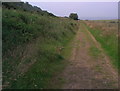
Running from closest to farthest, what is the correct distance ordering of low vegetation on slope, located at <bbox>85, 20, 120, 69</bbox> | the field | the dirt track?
the field → the dirt track → low vegetation on slope, located at <bbox>85, 20, 120, 69</bbox>

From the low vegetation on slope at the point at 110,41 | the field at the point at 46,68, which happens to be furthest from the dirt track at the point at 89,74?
the low vegetation on slope at the point at 110,41

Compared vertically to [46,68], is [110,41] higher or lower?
higher

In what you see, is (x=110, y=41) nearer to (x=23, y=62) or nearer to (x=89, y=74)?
(x=89, y=74)

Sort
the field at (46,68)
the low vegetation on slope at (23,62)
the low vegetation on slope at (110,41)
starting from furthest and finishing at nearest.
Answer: the low vegetation on slope at (110,41) → the field at (46,68) → the low vegetation on slope at (23,62)

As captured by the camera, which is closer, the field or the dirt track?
the field

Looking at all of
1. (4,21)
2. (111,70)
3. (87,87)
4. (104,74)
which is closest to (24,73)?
(87,87)

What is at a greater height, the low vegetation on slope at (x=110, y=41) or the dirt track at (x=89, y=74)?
the low vegetation on slope at (x=110, y=41)

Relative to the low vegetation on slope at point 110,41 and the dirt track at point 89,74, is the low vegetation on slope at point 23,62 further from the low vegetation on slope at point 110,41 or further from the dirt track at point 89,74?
the low vegetation on slope at point 110,41

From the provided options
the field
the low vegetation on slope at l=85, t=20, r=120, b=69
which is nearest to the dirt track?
the field

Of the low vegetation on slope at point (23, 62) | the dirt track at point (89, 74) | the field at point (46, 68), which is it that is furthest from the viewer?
the dirt track at point (89, 74)

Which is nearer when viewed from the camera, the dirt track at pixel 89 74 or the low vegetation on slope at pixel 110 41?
the dirt track at pixel 89 74

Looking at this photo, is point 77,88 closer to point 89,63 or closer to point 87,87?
point 87,87

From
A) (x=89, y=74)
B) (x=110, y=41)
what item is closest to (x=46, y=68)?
(x=89, y=74)

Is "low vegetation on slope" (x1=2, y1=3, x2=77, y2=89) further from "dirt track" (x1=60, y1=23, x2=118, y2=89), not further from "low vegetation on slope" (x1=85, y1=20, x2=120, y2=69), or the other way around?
"low vegetation on slope" (x1=85, y1=20, x2=120, y2=69)
